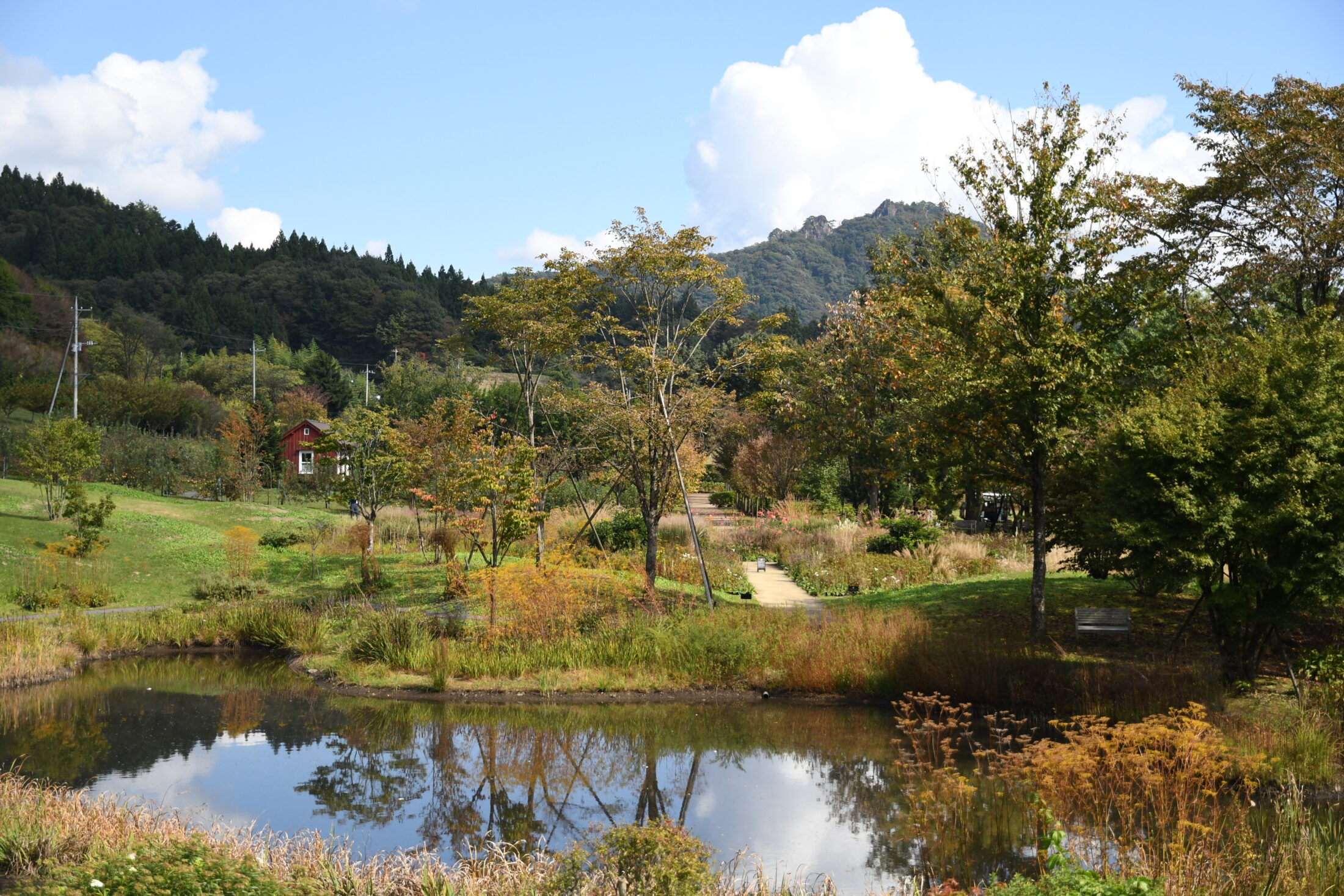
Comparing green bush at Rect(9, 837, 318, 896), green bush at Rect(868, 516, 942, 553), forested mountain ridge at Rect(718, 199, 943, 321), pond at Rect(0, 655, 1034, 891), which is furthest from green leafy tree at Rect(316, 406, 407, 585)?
forested mountain ridge at Rect(718, 199, 943, 321)

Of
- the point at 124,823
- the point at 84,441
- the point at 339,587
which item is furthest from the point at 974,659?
the point at 84,441

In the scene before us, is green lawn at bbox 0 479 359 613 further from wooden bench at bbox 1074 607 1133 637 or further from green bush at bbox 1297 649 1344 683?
green bush at bbox 1297 649 1344 683

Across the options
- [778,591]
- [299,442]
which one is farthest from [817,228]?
[778,591]

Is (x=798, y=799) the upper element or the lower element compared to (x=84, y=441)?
lower

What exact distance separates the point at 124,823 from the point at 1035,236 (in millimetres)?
12308

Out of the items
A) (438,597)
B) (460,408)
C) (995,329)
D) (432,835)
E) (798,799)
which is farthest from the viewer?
(460,408)

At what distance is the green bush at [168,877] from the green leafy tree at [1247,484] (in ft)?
28.1

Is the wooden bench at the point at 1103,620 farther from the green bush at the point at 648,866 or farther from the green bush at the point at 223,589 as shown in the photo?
the green bush at the point at 223,589

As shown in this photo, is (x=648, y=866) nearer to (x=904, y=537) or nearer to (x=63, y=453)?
(x=904, y=537)

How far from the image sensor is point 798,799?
8672 mm

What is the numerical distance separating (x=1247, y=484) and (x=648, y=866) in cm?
775

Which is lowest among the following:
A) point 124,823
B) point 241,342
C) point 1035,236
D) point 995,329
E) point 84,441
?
point 124,823

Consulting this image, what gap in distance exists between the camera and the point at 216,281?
81188 millimetres

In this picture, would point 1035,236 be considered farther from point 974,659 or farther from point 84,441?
point 84,441
